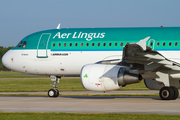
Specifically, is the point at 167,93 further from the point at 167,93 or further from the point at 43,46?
the point at 43,46

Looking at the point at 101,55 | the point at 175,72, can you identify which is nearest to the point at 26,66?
the point at 101,55

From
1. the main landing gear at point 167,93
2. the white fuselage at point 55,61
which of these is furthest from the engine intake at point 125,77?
the white fuselage at point 55,61

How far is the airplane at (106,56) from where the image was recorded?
17.9m

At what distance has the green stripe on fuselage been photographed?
19.6 meters

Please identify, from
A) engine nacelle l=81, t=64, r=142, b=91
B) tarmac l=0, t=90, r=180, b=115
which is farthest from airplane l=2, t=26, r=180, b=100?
tarmac l=0, t=90, r=180, b=115

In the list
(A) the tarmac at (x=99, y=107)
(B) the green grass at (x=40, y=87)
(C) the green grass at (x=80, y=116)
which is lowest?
(C) the green grass at (x=80, y=116)

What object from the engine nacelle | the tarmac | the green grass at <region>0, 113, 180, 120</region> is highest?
the engine nacelle

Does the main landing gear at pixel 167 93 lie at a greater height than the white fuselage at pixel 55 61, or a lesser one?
lesser

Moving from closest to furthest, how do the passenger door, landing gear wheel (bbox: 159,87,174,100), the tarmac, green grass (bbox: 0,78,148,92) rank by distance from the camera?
the tarmac, landing gear wheel (bbox: 159,87,174,100), the passenger door, green grass (bbox: 0,78,148,92)

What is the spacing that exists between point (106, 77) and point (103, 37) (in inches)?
142

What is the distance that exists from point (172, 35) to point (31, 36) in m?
9.42

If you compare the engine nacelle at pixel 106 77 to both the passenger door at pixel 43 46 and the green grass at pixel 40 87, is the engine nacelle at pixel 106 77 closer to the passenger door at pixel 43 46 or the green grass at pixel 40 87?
the passenger door at pixel 43 46

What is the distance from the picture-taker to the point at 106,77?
1795 centimetres

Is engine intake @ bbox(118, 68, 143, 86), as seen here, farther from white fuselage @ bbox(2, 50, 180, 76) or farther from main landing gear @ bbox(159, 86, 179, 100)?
white fuselage @ bbox(2, 50, 180, 76)
